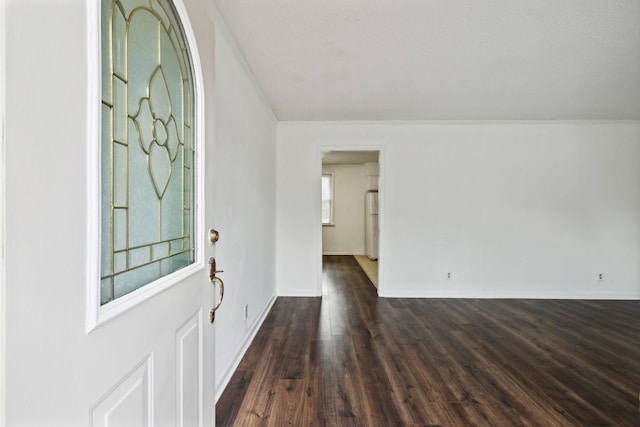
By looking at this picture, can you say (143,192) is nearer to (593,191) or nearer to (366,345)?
(366,345)

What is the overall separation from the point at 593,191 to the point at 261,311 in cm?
460

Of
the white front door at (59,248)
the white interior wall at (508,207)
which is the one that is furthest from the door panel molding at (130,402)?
the white interior wall at (508,207)

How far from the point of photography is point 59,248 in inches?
20.5

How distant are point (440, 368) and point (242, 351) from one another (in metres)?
1.52

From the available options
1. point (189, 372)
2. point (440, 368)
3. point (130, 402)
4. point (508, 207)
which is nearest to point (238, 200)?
point (189, 372)

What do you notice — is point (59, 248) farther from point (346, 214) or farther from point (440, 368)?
point (346, 214)

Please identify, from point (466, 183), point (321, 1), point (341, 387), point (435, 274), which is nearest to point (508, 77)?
point (466, 183)

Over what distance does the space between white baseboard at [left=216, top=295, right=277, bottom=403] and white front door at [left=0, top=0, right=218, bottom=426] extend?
4.10ft

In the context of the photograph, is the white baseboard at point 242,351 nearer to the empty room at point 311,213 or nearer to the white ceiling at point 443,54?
the empty room at point 311,213

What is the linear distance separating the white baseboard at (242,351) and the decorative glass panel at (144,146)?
1.23 metres

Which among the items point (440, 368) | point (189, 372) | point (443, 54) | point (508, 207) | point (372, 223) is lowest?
point (440, 368)

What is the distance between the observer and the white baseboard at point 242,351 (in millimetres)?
1922

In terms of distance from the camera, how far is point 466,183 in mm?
4156

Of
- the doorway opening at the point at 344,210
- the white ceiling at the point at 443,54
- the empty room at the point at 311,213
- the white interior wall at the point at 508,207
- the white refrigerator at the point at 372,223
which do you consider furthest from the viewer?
the doorway opening at the point at 344,210
